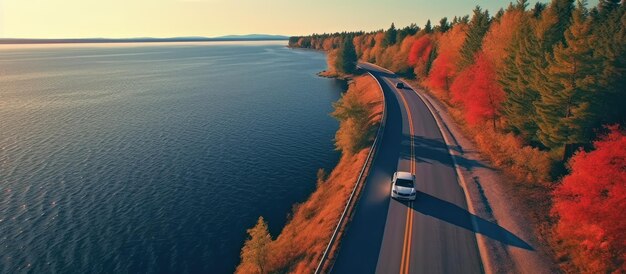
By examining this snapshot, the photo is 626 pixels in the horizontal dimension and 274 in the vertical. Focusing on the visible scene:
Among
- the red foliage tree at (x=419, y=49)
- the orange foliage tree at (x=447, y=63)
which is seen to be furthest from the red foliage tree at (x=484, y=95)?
the red foliage tree at (x=419, y=49)

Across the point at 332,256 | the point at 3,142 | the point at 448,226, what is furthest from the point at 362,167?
the point at 3,142

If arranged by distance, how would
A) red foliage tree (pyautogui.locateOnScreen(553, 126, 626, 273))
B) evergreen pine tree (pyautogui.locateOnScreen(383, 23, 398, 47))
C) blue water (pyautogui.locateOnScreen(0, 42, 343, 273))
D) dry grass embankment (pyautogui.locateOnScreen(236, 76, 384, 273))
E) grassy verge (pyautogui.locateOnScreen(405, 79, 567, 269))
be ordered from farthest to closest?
evergreen pine tree (pyautogui.locateOnScreen(383, 23, 398, 47)) → blue water (pyautogui.locateOnScreen(0, 42, 343, 273)) → grassy verge (pyautogui.locateOnScreen(405, 79, 567, 269)) → dry grass embankment (pyautogui.locateOnScreen(236, 76, 384, 273)) → red foliage tree (pyautogui.locateOnScreen(553, 126, 626, 273))

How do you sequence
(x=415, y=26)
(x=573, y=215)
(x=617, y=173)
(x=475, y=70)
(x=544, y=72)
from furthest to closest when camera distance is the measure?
1. (x=415, y=26)
2. (x=475, y=70)
3. (x=544, y=72)
4. (x=573, y=215)
5. (x=617, y=173)

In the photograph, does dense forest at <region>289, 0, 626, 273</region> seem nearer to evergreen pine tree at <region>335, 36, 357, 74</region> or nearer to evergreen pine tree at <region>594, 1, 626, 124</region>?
evergreen pine tree at <region>594, 1, 626, 124</region>

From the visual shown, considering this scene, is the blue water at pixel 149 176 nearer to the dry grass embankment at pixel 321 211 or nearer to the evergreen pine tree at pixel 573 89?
the dry grass embankment at pixel 321 211

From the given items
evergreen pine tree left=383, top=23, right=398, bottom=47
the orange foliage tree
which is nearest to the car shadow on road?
the orange foliage tree

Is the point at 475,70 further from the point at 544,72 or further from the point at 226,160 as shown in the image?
the point at 226,160
